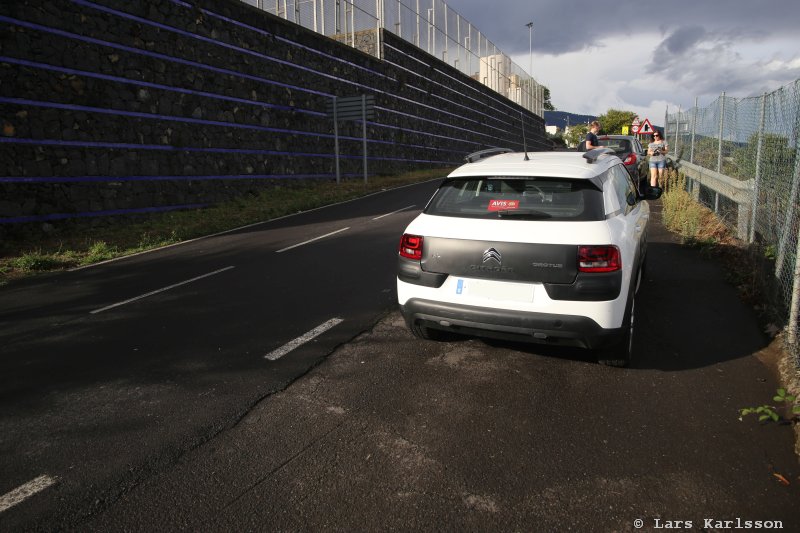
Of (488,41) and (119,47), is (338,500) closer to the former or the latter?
(119,47)

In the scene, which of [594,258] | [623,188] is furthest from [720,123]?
[594,258]

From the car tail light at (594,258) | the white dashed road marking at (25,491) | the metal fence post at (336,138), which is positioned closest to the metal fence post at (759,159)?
the car tail light at (594,258)

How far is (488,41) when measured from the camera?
155 feet

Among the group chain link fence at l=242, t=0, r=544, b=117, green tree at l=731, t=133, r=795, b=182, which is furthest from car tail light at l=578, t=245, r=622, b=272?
chain link fence at l=242, t=0, r=544, b=117

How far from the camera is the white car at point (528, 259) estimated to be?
3.63 m

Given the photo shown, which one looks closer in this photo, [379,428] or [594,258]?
[379,428]

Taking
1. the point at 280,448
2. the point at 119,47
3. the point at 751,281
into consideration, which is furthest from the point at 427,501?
the point at 119,47

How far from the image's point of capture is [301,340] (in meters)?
4.88

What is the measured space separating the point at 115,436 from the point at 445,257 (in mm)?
2533

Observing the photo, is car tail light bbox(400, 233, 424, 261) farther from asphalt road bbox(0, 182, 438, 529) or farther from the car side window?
the car side window

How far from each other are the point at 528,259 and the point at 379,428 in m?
1.55

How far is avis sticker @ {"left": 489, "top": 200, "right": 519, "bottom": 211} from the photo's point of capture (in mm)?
4043

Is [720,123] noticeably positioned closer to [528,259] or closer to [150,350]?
[528,259]

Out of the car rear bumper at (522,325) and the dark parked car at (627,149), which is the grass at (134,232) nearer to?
the car rear bumper at (522,325)
